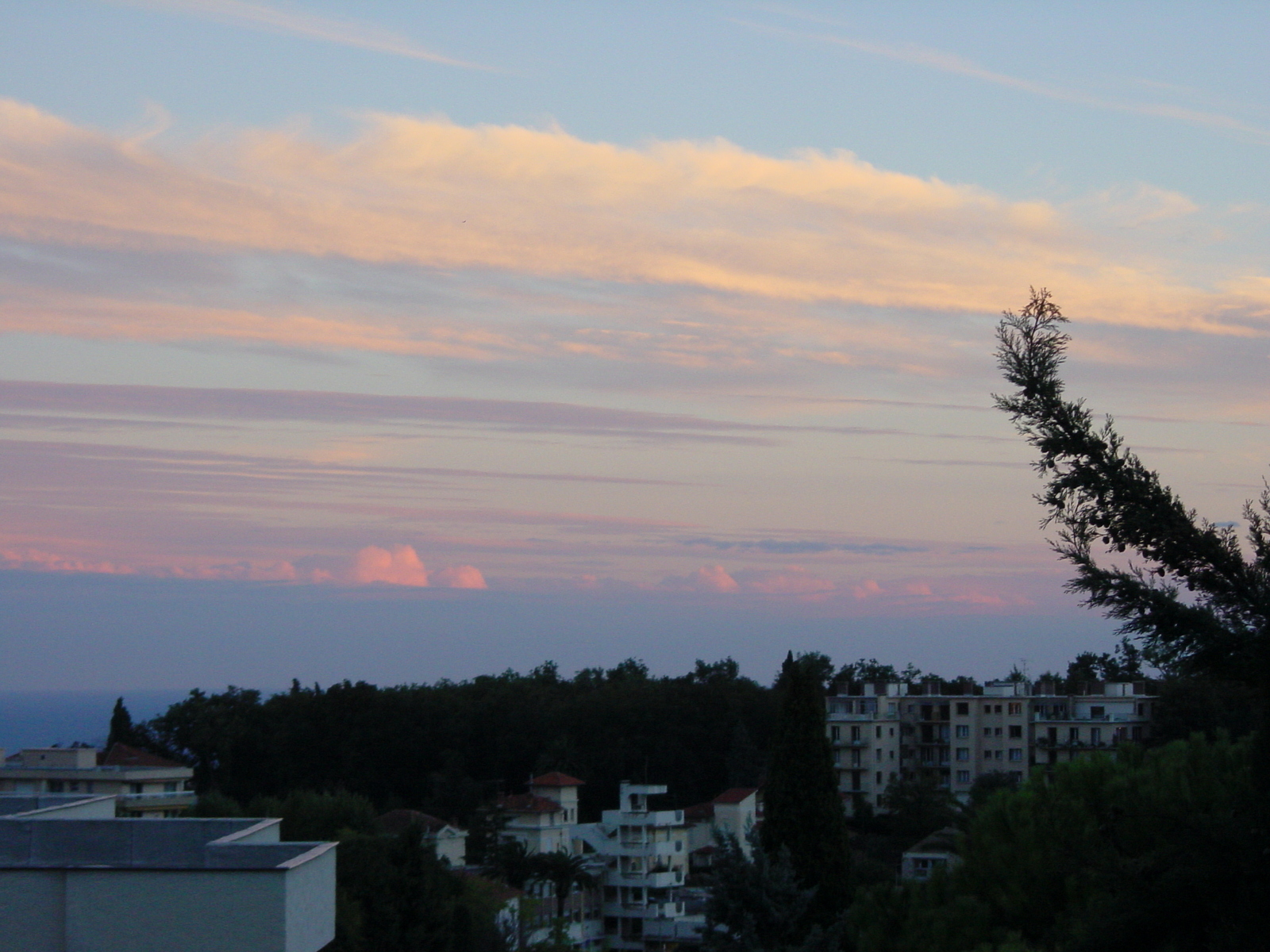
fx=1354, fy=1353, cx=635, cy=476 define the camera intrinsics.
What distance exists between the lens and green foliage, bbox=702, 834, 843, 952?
27266 millimetres

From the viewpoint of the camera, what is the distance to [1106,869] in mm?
8898

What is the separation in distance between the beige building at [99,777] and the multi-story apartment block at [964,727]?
1263 inches

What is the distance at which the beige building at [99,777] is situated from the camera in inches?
1694

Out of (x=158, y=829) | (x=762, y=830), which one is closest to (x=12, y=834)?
(x=158, y=829)

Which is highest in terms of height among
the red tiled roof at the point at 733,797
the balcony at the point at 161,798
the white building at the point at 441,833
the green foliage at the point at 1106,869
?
the green foliage at the point at 1106,869

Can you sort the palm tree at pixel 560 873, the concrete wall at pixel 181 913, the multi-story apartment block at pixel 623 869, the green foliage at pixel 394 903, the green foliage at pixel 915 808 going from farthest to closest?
the green foliage at pixel 915 808 < the multi-story apartment block at pixel 623 869 < the palm tree at pixel 560 873 < the green foliage at pixel 394 903 < the concrete wall at pixel 181 913

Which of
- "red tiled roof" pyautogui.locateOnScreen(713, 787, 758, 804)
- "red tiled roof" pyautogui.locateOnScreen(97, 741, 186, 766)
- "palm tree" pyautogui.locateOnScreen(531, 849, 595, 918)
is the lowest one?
"palm tree" pyautogui.locateOnScreen(531, 849, 595, 918)

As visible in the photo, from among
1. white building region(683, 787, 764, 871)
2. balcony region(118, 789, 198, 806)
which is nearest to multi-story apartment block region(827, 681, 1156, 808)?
white building region(683, 787, 764, 871)

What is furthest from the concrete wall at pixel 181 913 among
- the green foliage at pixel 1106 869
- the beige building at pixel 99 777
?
the beige building at pixel 99 777

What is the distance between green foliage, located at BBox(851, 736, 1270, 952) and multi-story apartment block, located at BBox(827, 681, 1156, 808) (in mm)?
51234

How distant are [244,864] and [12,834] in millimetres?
1935

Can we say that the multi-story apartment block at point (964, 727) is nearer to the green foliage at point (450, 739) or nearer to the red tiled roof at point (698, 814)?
the green foliage at point (450, 739)

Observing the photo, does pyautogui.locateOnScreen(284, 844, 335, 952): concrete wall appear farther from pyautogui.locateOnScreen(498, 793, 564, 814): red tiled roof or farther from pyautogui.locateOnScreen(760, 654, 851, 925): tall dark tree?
pyautogui.locateOnScreen(498, 793, 564, 814): red tiled roof

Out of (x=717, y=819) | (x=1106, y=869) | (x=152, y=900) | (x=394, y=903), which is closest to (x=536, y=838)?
(x=717, y=819)
